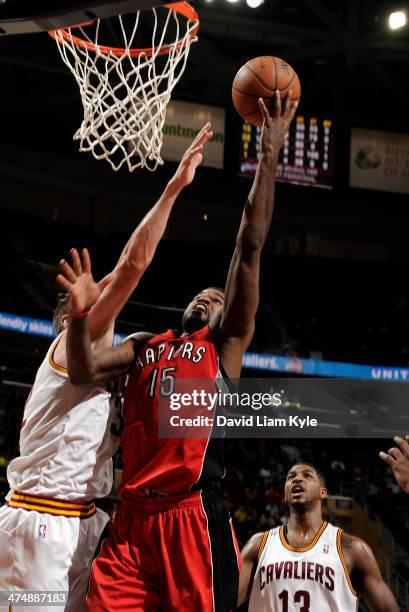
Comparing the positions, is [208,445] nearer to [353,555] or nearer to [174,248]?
[353,555]

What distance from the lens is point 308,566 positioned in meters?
4.74

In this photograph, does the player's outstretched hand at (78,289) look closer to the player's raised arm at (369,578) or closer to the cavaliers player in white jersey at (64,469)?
the cavaliers player in white jersey at (64,469)

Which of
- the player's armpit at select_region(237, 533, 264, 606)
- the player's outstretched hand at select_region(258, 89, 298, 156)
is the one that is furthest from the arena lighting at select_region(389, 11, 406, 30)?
the player's outstretched hand at select_region(258, 89, 298, 156)

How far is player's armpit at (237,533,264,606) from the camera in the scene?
4.96 m

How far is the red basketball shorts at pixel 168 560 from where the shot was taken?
2.89 metres

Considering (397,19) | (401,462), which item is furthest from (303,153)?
(401,462)

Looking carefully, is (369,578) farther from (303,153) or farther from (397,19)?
(303,153)

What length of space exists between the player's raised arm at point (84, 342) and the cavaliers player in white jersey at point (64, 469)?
0.09 feet

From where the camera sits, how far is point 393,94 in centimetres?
Result: 1814

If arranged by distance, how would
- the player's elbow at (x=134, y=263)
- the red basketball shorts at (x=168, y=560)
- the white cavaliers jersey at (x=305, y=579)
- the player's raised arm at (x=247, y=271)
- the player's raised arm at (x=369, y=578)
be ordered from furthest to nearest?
1. the white cavaliers jersey at (x=305, y=579)
2. the player's raised arm at (x=369, y=578)
3. the player's elbow at (x=134, y=263)
4. the player's raised arm at (x=247, y=271)
5. the red basketball shorts at (x=168, y=560)

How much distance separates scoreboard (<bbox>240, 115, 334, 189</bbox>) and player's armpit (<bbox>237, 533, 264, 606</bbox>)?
11.4 meters

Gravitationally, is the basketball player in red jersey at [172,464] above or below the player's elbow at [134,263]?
below

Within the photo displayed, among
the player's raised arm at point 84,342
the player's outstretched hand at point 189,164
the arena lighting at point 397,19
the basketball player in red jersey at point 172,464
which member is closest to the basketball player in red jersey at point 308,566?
the basketball player in red jersey at point 172,464

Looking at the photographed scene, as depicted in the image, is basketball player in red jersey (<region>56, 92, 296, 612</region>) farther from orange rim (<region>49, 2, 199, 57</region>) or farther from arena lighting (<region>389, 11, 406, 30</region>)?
arena lighting (<region>389, 11, 406, 30</region>)
